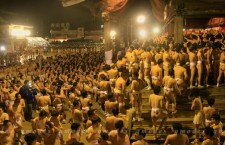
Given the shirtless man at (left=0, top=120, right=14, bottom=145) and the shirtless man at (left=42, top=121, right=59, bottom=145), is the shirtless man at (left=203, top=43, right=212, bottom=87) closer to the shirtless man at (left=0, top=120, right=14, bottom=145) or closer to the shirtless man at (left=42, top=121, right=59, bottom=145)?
the shirtless man at (left=42, top=121, right=59, bottom=145)

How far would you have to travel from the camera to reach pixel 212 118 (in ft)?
28.9

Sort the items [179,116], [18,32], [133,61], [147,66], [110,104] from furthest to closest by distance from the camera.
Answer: [18,32], [133,61], [147,66], [179,116], [110,104]

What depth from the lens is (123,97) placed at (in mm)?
11758

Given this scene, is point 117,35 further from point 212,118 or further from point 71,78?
point 212,118

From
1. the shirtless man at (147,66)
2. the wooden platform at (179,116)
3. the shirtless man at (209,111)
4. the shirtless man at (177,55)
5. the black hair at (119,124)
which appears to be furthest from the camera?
the shirtless man at (147,66)

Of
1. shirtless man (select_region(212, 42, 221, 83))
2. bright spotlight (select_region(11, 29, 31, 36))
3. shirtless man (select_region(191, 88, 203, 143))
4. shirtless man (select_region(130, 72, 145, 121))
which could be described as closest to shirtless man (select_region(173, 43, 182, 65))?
shirtless man (select_region(212, 42, 221, 83))

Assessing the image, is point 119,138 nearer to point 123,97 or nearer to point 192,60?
point 123,97

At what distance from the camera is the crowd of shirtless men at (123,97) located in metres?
8.12

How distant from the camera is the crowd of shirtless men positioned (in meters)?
8.12

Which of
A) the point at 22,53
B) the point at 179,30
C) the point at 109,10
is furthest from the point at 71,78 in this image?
the point at 22,53

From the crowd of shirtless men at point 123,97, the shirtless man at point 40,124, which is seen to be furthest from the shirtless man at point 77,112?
the shirtless man at point 40,124

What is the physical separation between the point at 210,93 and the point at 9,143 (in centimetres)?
774

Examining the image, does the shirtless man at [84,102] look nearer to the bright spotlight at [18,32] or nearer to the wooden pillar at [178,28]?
the wooden pillar at [178,28]

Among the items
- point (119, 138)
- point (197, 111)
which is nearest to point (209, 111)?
point (197, 111)
